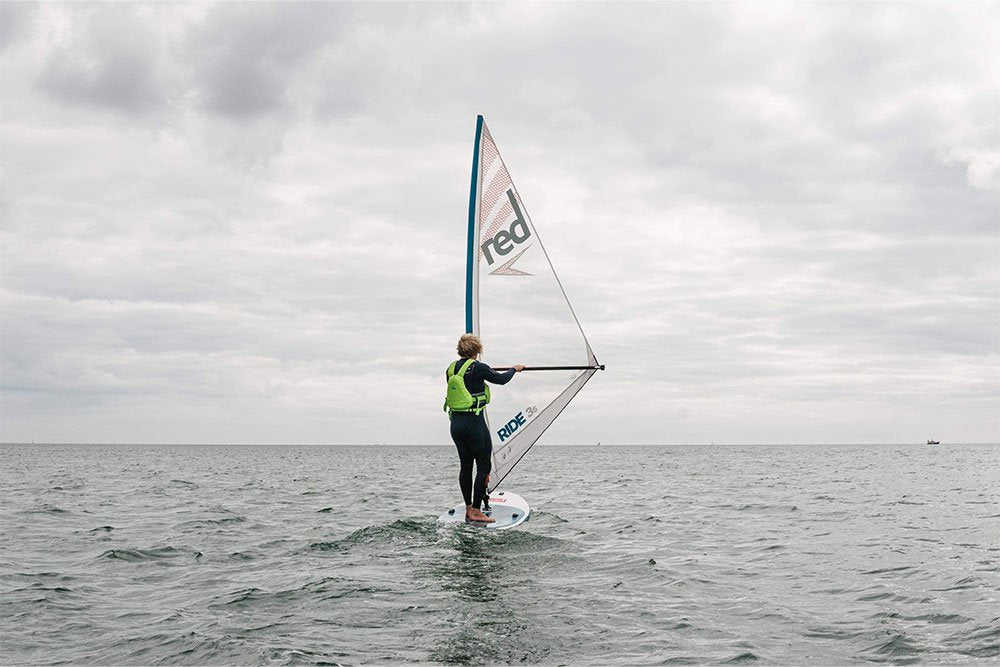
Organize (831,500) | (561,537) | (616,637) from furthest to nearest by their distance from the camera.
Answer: (831,500), (561,537), (616,637)

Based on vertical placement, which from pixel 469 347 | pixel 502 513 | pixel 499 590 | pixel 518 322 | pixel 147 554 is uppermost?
pixel 518 322

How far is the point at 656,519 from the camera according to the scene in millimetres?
15570

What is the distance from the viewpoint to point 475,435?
1117cm

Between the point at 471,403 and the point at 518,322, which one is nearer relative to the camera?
the point at 471,403

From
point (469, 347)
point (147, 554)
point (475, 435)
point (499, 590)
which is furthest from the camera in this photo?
point (475, 435)

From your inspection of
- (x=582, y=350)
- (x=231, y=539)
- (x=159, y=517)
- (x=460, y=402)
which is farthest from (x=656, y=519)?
(x=159, y=517)

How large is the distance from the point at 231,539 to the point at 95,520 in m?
4.88

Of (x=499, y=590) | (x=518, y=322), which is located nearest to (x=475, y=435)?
(x=518, y=322)

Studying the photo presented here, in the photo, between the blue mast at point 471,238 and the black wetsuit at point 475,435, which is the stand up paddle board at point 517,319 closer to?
the blue mast at point 471,238

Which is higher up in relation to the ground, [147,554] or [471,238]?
[471,238]

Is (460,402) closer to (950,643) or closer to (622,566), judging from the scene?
(622,566)

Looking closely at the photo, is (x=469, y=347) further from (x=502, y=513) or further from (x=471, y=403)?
(x=502, y=513)

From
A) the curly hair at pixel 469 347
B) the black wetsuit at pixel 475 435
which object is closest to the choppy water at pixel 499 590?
the black wetsuit at pixel 475 435

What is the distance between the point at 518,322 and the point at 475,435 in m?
1.81
